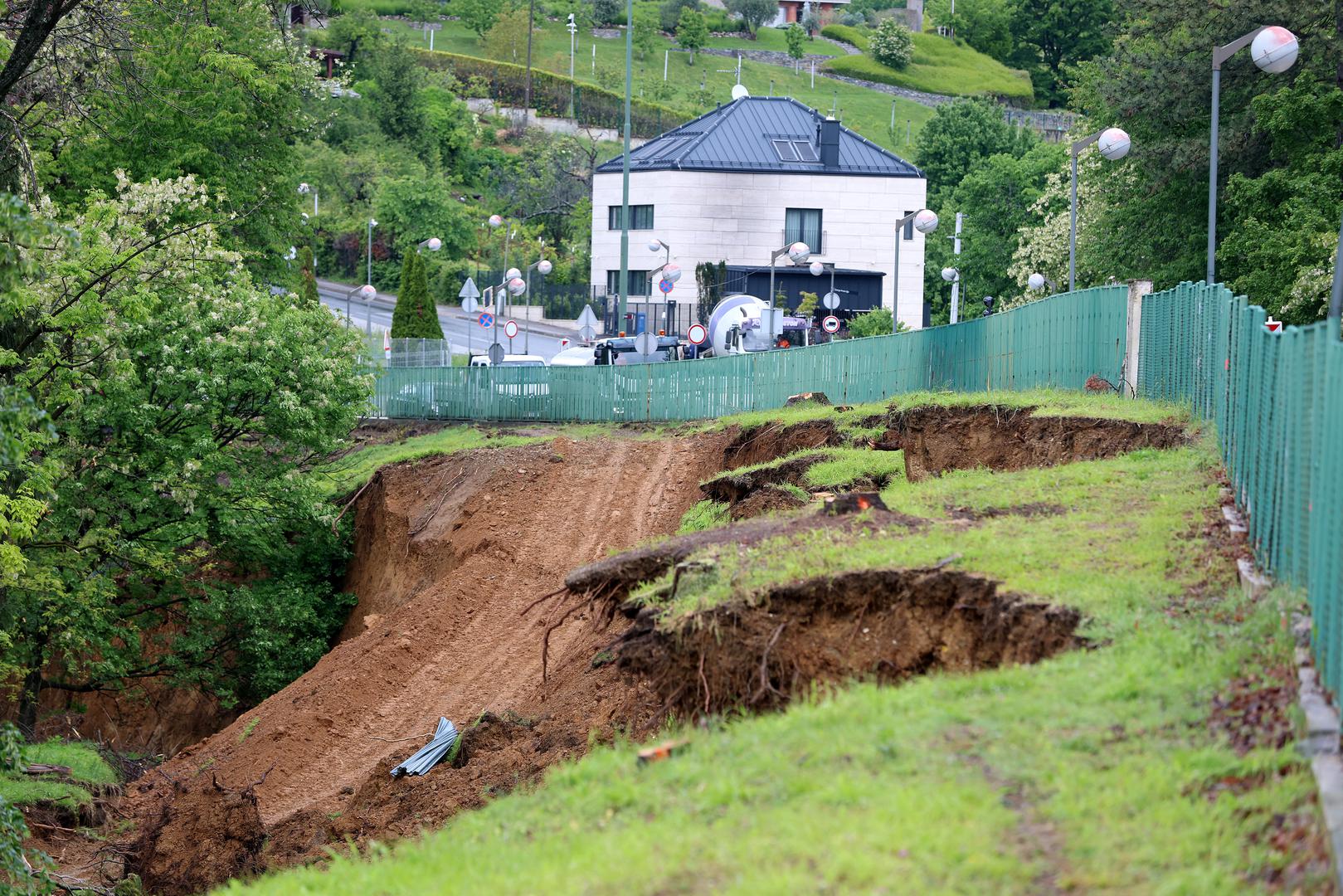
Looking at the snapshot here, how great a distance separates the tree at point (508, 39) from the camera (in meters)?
114

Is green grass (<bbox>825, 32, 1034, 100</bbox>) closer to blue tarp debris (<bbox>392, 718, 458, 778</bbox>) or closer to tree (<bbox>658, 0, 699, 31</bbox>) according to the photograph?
tree (<bbox>658, 0, 699, 31</bbox>)

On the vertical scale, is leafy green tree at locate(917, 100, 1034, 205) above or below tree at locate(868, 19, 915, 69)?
below

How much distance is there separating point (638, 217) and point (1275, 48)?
1900 inches

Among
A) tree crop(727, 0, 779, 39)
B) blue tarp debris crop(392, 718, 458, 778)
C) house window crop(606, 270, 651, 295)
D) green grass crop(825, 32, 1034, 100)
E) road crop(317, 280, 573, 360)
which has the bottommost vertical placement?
blue tarp debris crop(392, 718, 458, 778)

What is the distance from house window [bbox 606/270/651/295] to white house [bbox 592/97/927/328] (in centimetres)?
7

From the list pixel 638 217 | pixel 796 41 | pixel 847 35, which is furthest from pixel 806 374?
pixel 847 35

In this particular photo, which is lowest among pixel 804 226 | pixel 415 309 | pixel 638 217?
pixel 415 309

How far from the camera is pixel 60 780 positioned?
19547 millimetres

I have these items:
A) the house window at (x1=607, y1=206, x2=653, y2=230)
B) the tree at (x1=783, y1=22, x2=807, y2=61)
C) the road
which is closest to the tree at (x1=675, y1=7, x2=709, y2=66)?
the tree at (x1=783, y1=22, x2=807, y2=61)

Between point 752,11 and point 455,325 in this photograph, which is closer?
point 455,325

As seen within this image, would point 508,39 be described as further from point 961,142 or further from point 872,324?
point 872,324

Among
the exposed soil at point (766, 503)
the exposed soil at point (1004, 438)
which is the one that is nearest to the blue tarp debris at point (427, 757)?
the exposed soil at point (766, 503)

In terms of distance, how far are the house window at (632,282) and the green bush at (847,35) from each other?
76.9m

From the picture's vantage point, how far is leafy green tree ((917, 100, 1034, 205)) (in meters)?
83.3
